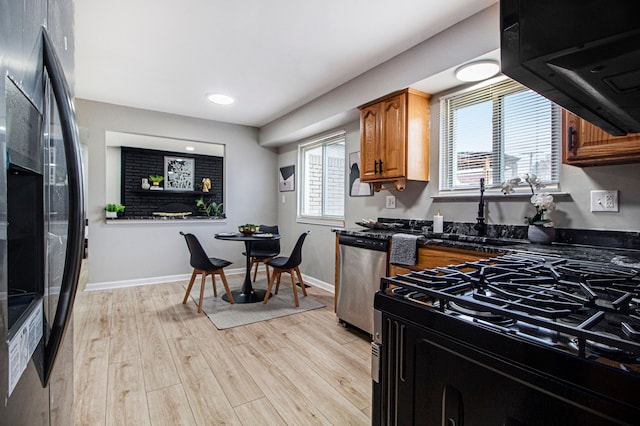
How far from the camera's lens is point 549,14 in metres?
0.59

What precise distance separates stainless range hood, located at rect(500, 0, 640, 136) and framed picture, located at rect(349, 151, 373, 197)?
2.81 m

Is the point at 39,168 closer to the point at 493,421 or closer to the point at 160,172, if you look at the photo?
the point at 493,421

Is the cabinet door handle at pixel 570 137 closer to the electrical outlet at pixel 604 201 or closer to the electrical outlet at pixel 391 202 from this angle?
the electrical outlet at pixel 604 201

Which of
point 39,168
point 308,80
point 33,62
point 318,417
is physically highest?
point 308,80

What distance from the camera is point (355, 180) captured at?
12.5 feet

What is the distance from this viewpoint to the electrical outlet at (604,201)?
1.85 metres

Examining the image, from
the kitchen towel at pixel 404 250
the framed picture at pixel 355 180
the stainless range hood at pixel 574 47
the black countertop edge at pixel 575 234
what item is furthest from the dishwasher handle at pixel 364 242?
the stainless range hood at pixel 574 47

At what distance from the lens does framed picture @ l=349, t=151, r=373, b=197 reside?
3.69 metres

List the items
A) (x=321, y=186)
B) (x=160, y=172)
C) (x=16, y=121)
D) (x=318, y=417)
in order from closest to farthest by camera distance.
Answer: (x=16, y=121) < (x=318, y=417) < (x=321, y=186) < (x=160, y=172)

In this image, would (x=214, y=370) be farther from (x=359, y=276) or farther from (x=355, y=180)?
(x=355, y=180)

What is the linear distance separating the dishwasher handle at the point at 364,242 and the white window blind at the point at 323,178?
52.0 inches

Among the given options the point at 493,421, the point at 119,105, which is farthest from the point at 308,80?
the point at 493,421

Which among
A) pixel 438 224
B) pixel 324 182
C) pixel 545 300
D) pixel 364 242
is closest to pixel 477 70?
pixel 438 224

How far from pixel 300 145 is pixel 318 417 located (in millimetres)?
3855
